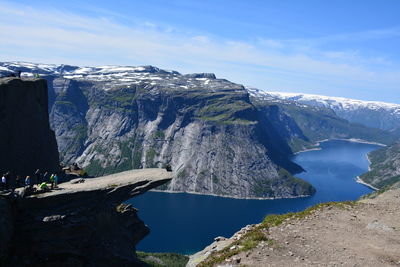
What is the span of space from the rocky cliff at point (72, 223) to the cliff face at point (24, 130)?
1449cm

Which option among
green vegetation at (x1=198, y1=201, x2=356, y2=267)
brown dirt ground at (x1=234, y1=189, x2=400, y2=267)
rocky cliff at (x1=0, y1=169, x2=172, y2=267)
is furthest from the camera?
rocky cliff at (x1=0, y1=169, x2=172, y2=267)

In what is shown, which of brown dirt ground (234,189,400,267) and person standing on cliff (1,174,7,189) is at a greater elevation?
brown dirt ground (234,189,400,267)

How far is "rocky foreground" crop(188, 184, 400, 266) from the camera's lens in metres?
23.0

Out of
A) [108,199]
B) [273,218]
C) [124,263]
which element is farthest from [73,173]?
[273,218]

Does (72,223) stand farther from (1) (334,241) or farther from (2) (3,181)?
(1) (334,241)

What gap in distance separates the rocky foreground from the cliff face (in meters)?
48.6

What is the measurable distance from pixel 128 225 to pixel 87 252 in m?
21.0

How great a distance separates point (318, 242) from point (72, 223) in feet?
134

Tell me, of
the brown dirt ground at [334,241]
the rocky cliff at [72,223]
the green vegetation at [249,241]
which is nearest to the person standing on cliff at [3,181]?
the rocky cliff at [72,223]

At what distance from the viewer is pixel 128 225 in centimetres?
7581

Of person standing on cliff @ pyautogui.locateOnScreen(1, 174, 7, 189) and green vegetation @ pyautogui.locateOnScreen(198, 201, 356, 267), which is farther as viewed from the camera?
person standing on cliff @ pyautogui.locateOnScreen(1, 174, 7, 189)

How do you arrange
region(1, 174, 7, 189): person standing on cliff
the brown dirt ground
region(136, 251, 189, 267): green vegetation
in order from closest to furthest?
1. the brown dirt ground
2. region(1, 174, 7, 189): person standing on cliff
3. region(136, 251, 189, 267): green vegetation

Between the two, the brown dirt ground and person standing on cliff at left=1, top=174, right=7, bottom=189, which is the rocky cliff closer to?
person standing on cliff at left=1, top=174, right=7, bottom=189

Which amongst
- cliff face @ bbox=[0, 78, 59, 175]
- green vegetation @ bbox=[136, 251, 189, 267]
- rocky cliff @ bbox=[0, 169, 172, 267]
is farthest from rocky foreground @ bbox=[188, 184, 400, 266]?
green vegetation @ bbox=[136, 251, 189, 267]
